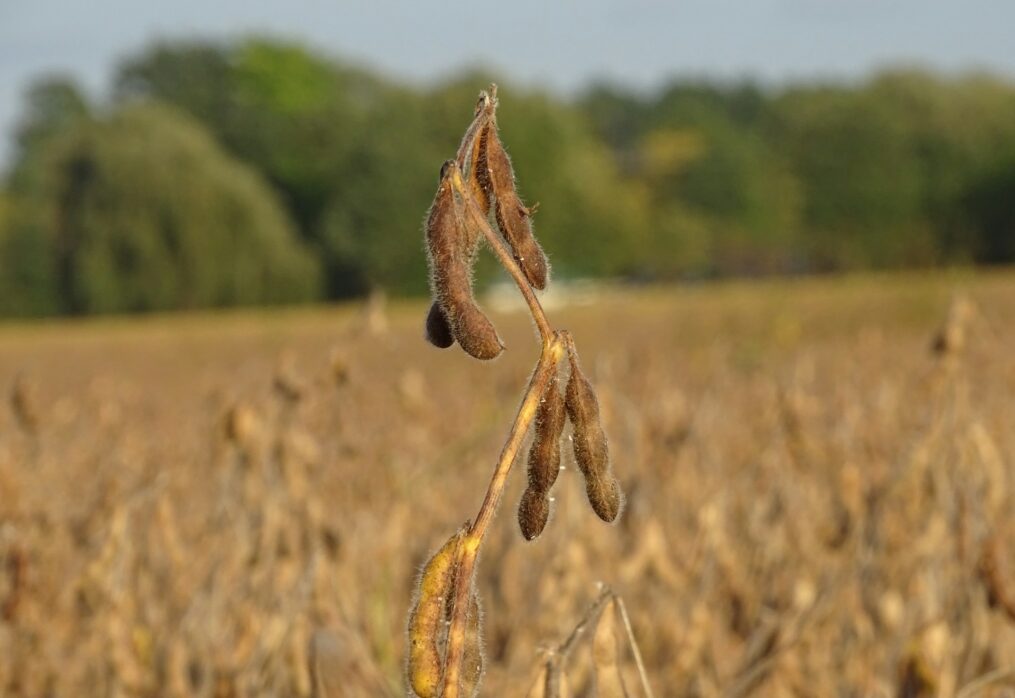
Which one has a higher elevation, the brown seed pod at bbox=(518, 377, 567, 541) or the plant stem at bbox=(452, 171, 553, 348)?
the plant stem at bbox=(452, 171, 553, 348)

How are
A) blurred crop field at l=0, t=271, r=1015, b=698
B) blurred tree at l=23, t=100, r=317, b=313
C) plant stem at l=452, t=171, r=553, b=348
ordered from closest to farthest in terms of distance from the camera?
plant stem at l=452, t=171, r=553, b=348
blurred crop field at l=0, t=271, r=1015, b=698
blurred tree at l=23, t=100, r=317, b=313

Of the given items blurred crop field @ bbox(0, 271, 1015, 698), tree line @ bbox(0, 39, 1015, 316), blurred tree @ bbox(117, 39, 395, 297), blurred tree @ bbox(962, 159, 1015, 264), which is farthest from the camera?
blurred tree @ bbox(962, 159, 1015, 264)

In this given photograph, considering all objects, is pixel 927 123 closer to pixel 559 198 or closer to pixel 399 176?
pixel 559 198

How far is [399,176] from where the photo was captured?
41.6 m

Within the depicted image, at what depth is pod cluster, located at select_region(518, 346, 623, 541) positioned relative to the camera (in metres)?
0.85

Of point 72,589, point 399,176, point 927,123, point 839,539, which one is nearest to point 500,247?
point 72,589

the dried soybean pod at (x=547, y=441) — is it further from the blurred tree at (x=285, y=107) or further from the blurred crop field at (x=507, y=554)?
the blurred tree at (x=285, y=107)

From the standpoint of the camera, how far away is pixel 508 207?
2.78 ft

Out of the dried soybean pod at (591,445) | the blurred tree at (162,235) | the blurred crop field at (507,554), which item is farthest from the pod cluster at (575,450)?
the blurred tree at (162,235)

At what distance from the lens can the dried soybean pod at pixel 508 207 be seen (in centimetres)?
83

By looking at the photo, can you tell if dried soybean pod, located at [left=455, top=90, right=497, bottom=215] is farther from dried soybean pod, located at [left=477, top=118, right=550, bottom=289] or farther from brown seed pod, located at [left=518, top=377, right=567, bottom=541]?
brown seed pod, located at [left=518, top=377, right=567, bottom=541]

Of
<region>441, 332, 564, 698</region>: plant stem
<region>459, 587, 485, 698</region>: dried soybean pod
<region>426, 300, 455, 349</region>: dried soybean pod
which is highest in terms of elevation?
<region>426, 300, 455, 349</region>: dried soybean pod

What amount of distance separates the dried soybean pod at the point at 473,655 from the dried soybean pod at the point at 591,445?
9 cm

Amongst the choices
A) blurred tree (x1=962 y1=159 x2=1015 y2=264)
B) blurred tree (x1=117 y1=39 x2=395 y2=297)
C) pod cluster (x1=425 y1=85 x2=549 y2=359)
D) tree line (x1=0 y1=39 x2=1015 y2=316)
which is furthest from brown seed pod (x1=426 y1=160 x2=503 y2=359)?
blurred tree (x1=962 y1=159 x2=1015 y2=264)
